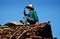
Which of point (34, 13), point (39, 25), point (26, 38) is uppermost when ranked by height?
point (34, 13)

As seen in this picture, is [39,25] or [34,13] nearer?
[39,25]

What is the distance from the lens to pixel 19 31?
882 centimetres

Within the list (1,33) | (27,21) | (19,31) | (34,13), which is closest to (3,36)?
(1,33)

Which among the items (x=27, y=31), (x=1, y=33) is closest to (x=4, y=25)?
(x=1, y=33)

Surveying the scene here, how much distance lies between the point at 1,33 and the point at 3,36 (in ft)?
0.60

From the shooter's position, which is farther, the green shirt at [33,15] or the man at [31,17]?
the green shirt at [33,15]

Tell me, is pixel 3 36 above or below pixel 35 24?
below

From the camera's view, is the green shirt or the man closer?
the man

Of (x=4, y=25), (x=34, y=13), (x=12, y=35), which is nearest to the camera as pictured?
(x=12, y=35)

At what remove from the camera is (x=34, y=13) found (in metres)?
10.1

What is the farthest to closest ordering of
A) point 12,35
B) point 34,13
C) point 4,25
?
point 34,13
point 4,25
point 12,35

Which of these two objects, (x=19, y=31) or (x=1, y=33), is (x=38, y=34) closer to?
(x=19, y=31)

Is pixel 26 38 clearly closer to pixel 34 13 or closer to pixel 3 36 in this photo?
pixel 3 36

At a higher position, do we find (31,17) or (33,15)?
(33,15)
